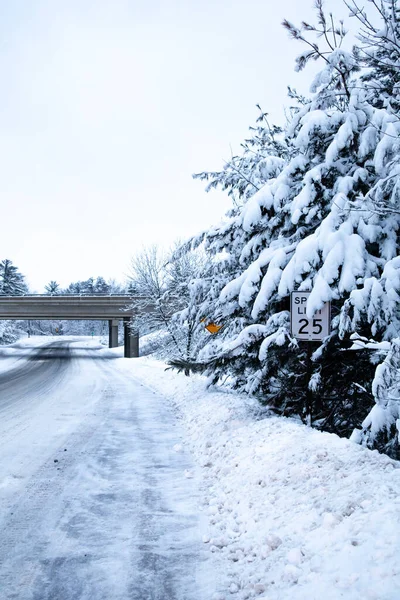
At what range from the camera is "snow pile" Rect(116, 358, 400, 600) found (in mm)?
3047

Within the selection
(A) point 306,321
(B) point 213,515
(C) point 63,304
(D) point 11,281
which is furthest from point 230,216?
(D) point 11,281

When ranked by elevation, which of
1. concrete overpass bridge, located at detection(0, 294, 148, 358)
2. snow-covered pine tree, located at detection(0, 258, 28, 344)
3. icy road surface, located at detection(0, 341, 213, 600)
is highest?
snow-covered pine tree, located at detection(0, 258, 28, 344)

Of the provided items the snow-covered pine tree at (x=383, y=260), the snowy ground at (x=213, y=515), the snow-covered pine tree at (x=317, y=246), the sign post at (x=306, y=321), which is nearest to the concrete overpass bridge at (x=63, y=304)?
the snow-covered pine tree at (x=317, y=246)

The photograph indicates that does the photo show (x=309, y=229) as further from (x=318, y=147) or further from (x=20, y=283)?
(x=20, y=283)

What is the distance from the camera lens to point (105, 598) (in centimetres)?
337

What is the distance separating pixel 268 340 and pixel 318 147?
130 inches

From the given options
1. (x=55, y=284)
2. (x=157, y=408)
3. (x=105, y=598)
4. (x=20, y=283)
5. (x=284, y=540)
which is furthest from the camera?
(x=55, y=284)

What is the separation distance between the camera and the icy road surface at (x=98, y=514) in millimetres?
3594

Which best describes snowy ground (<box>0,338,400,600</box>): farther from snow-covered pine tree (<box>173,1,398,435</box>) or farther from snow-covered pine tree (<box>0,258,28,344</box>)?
snow-covered pine tree (<box>0,258,28,344</box>)

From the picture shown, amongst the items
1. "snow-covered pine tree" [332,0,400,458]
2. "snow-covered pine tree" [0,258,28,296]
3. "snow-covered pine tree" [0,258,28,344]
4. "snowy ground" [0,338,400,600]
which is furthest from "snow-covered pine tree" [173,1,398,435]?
"snow-covered pine tree" [0,258,28,296]

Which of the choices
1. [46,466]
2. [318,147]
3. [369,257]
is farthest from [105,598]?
[318,147]

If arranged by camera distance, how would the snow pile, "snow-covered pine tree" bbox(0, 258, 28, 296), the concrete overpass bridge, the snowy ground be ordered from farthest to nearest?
"snow-covered pine tree" bbox(0, 258, 28, 296) < the concrete overpass bridge < the snowy ground < the snow pile

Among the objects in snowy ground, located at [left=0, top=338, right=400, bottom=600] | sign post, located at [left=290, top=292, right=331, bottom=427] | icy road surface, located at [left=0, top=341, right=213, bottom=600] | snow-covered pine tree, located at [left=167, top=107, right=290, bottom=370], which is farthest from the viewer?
snow-covered pine tree, located at [left=167, top=107, right=290, bottom=370]

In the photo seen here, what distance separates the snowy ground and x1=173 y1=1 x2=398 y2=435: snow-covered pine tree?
1.15m
